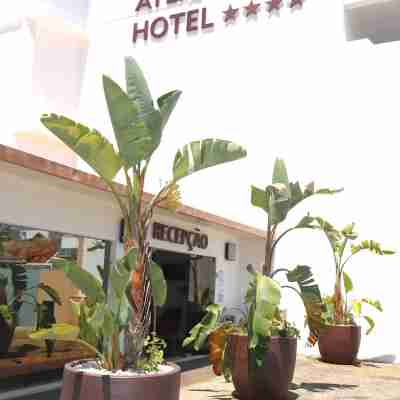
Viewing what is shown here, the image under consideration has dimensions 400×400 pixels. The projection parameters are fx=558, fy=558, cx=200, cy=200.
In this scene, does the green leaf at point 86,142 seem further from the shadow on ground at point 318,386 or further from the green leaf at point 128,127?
the shadow on ground at point 318,386

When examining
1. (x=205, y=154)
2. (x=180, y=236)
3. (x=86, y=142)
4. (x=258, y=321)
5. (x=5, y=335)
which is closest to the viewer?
(x=86, y=142)

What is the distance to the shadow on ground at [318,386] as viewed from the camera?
8.89 metres

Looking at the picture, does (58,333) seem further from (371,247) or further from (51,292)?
(371,247)

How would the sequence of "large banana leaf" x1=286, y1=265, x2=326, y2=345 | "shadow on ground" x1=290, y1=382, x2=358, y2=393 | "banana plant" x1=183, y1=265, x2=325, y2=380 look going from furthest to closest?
"shadow on ground" x1=290, y1=382, x2=358, y2=393, "large banana leaf" x1=286, y1=265, x2=326, y2=345, "banana plant" x1=183, y1=265, x2=325, y2=380

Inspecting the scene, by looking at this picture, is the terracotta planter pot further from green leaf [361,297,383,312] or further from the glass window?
green leaf [361,297,383,312]

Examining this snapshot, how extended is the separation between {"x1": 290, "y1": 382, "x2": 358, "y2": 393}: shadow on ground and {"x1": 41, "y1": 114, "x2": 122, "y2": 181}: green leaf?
519cm

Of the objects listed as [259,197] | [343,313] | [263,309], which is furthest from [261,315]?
[343,313]

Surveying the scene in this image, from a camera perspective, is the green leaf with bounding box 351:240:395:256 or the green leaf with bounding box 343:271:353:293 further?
the green leaf with bounding box 343:271:353:293

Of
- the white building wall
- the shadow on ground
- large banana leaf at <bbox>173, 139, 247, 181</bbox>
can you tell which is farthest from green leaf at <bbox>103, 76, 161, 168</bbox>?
the shadow on ground

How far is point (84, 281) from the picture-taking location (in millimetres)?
5660

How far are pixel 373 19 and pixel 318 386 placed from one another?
11822 mm

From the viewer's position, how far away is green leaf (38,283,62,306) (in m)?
8.93

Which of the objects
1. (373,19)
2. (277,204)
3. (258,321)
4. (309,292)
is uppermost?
(373,19)

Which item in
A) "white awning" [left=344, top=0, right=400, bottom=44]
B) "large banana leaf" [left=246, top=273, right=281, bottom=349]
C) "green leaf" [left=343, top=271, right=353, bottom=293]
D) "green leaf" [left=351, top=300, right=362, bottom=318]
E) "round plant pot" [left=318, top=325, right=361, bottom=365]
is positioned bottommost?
"round plant pot" [left=318, top=325, right=361, bottom=365]
